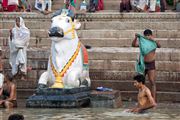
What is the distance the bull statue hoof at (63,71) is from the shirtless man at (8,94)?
39cm

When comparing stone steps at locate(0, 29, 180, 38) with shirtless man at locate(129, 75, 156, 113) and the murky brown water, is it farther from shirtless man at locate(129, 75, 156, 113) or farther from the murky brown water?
shirtless man at locate(129, 75, 156, 113)

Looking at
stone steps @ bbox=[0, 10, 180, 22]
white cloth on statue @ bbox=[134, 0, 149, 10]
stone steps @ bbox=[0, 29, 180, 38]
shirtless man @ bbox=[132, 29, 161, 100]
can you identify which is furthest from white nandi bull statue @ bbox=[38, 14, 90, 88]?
white cloth on statue @ bbox=[134, 0, 149, 10]

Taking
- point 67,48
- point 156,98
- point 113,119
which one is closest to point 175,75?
point 156,98

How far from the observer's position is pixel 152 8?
66.7 ft

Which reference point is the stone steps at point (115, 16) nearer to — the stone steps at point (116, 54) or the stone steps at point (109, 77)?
the stone steps at point (116, 54)

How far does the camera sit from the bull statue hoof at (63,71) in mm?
13938

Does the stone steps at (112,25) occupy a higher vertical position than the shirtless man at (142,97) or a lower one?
higher

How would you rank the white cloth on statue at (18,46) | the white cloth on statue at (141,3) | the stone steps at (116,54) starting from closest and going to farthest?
the stone steps at (116,54) < the white cloth on statue at (18,46) < the white cloth on statue at (141,3)

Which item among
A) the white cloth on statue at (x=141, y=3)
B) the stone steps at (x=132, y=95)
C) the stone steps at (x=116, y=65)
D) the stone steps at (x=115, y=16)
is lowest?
the stone steps at (x=132, y=95)

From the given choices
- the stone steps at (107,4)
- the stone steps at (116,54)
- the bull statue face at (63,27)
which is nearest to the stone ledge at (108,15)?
the stone steps at (116,54)

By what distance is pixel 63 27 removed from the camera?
14.4 meters

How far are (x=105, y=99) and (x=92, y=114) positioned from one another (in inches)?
39.0

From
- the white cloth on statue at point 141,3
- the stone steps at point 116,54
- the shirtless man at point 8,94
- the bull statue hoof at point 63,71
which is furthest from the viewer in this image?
the white cloth on statue at point 141,3

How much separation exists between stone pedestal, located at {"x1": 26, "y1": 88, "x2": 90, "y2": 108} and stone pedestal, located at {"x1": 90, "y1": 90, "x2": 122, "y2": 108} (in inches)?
8.3
